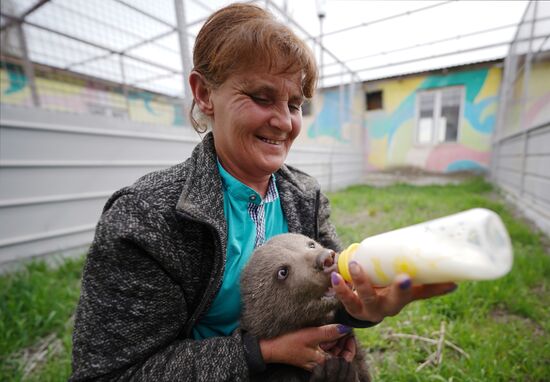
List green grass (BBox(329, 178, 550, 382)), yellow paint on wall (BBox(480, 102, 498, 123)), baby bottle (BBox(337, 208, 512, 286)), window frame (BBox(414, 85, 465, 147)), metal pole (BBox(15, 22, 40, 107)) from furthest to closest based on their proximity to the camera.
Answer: window frame (BBox(414, 85, 465, 147)) → yellow paint on wall (BBox(480, 102, 498, 123)) → metal pole (BBox(15, 22, 40, 107)) → green grass (BBox(329, 178, 550, 382)) → baby bottle (BBox(337, 208, 512, 286))

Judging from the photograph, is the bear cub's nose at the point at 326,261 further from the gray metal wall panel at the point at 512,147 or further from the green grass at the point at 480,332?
the gray metal wall panel at the point at 512,147

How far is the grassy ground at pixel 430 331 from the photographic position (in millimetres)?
1795

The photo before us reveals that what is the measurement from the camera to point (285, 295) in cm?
119

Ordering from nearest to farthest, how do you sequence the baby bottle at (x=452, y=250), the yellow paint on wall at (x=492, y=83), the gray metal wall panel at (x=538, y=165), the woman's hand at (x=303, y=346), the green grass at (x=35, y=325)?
1. the baby bottle at (x=452, y=250)
2. the woman's hand at (x=303, y=346)
3. the green grass at (x=35, y=325)
4. the gray metal wall panel at (x=538, y=165)
5. the yellow paint on wall at (x=492, y=83)

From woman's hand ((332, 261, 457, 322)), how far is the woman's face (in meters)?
0.65

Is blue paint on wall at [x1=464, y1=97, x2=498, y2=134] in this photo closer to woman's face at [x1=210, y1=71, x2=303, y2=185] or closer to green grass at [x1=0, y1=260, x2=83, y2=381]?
woman's face at [x1=210, y1=71, x2=303, y2=185]

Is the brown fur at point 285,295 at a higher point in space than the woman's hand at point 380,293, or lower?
lower

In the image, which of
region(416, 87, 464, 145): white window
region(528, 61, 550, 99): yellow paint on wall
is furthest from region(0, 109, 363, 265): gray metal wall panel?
region(416, 87, 464, 145): white window

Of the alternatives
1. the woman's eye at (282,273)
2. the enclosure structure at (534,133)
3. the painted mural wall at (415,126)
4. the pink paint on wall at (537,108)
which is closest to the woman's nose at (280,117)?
the woman's eye at (282,273)

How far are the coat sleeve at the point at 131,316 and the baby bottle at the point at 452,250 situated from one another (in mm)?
638

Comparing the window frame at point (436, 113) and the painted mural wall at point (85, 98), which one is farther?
the window frame at point (436, 113)

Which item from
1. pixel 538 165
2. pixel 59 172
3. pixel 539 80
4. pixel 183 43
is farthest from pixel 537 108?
pixel 59 172

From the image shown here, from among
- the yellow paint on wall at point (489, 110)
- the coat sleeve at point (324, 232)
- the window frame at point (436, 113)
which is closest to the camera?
the coat sleeve at point (324, 232)

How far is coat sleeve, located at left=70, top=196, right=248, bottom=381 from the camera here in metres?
0.92
